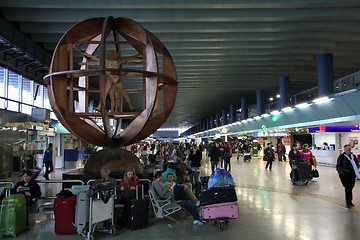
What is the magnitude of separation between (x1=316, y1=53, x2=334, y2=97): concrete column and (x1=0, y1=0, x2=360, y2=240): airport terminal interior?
0.07 meters

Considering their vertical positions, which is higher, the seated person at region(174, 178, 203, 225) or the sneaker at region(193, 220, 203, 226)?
the seated person at region(174, 178, 203, 225)

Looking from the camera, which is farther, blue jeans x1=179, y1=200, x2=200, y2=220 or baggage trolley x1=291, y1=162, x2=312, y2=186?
baggage trolley x1=291, y1=162, x2=312, y2=186

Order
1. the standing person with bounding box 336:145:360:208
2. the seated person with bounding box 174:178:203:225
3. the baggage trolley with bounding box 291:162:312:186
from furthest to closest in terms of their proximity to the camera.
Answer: the baggage trolley with bounding box 291:162:312:186, the standing person with bounding box 336:145:360:208, the seated person with bounding box 174:178:203:225

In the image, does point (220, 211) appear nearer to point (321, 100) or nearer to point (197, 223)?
point (197, 223)

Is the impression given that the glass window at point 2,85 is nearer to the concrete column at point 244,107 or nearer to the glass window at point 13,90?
the glass window at point 13,90

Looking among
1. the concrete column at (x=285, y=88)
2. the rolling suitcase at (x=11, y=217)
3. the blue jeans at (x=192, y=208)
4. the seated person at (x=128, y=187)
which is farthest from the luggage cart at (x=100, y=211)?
the concrete column at (x=285, y=88)

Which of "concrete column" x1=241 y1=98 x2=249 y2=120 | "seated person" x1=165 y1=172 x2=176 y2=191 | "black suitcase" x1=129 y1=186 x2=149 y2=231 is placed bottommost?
"black suitcase" x1=129 y1=186 x2=149 y2=231

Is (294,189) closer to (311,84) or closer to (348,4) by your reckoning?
(348,4)

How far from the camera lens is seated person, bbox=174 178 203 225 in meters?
7.30

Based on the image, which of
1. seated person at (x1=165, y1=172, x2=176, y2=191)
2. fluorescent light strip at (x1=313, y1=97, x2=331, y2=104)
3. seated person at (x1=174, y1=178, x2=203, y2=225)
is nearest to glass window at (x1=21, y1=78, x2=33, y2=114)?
seated person at (x1=165, y1=172, x2=176, y2=191)

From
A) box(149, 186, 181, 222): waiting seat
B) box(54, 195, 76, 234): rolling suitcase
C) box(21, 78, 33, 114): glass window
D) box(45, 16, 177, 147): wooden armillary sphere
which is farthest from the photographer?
box(21, 78, 33, 114): glass window

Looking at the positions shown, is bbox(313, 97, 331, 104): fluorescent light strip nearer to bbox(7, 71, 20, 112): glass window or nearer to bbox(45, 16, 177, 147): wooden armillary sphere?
bbox(45, 16, 177, 147): wooden armillary sphere

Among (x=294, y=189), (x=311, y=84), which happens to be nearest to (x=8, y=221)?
(x=294, y=189)

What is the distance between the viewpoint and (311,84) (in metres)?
28.3
